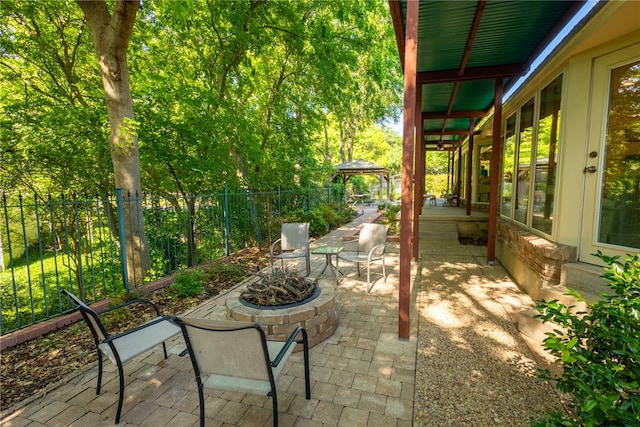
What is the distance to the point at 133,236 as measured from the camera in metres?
4.67

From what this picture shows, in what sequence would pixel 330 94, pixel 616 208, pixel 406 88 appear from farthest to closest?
pixel 330 94 < pixel 616 208 < pixel 406 88

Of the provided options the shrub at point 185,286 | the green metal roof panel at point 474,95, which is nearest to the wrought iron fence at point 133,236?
the shrub at point 185,286

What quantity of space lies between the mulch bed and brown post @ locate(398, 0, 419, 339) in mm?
2816

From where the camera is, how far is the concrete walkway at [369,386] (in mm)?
2043

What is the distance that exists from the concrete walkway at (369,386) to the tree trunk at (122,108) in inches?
91.6

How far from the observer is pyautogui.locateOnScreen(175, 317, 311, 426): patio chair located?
172 cm

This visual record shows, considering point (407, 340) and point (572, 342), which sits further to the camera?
point (407, 340)

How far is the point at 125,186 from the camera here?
15.4ft

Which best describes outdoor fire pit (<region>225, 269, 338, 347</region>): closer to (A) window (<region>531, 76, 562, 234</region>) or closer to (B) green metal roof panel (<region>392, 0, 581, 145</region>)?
(A) window (<region>531, 76, 562, 234</region>)

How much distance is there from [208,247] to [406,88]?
547 centimetres

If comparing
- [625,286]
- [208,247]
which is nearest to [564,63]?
[625,286]

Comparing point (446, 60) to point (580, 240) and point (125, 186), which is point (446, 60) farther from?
point (125, 186)

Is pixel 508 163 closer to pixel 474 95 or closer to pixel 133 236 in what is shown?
pixel 474 95

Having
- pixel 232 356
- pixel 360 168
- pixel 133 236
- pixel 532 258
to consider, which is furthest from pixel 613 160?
pixel 360 168
